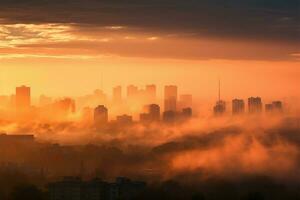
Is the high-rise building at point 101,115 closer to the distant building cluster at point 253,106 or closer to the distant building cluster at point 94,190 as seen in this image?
the distant building cluster at point 253,106

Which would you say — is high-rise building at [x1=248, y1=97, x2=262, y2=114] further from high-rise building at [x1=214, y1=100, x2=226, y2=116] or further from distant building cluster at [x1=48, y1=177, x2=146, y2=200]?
distant building cluster at [x1=48, y1=177, x2=146, y2=200]

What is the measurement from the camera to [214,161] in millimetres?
43219

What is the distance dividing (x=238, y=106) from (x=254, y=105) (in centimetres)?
136

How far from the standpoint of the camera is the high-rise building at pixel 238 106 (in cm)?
6238

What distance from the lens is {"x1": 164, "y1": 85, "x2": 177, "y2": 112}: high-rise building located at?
206 feet

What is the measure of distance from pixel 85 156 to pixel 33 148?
181 inches

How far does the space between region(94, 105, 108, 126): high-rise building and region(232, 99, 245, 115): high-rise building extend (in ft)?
34.6

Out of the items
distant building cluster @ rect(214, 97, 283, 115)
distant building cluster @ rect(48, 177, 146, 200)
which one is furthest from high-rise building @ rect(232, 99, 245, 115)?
distant building cluster @ rect(48, 177, 146, 200)

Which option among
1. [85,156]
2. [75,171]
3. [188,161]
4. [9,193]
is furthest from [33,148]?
[9,193]

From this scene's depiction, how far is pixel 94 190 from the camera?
30969mm

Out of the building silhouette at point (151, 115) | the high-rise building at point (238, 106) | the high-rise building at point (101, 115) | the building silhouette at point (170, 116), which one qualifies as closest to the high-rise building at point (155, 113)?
the building silhouette at point (151, 115)

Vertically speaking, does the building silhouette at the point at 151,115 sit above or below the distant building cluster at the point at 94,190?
above

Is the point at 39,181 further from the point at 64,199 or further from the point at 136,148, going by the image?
the point at 136,148

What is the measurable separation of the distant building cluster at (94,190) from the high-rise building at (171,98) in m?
31.4
